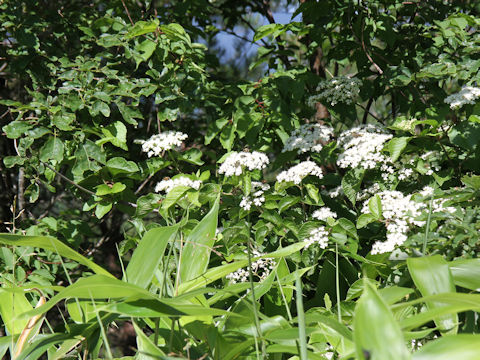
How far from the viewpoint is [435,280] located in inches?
31.6

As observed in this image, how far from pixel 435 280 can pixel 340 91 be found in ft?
4.19

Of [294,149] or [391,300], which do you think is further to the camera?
[294,149]

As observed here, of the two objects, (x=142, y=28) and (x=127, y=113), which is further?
(x=127, y=113)

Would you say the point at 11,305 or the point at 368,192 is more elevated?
the point at 368,192

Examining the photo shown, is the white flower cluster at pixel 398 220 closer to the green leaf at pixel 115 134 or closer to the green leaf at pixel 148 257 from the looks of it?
the green leaf at pixel 148 257

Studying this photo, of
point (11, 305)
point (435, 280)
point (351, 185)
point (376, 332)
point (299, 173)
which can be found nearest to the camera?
point (376, 332)

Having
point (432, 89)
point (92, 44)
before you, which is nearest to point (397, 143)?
point (432, 89)

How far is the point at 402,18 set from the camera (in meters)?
2.57

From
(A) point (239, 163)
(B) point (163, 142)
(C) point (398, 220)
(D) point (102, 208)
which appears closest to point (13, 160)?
(D) point (102, 208)

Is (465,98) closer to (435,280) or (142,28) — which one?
(435,280)

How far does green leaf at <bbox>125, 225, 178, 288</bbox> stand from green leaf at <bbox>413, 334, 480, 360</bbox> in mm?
458

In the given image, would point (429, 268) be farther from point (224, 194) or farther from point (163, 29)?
point (163, 29)

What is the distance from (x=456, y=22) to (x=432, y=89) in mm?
333

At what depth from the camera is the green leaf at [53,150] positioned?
1.70m
